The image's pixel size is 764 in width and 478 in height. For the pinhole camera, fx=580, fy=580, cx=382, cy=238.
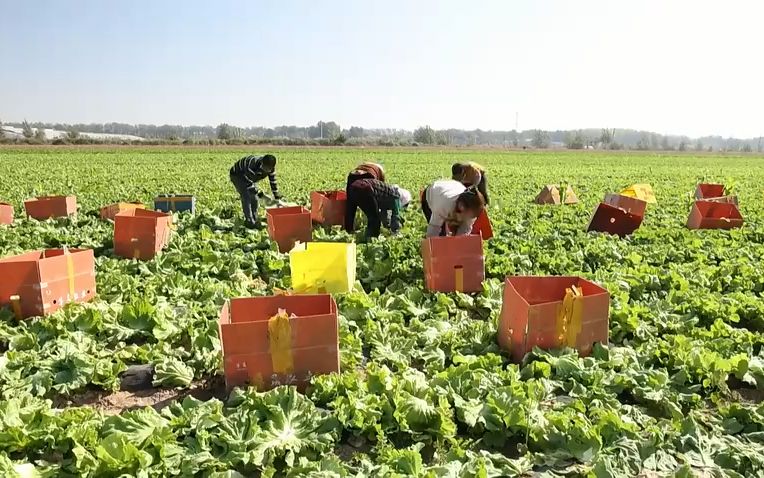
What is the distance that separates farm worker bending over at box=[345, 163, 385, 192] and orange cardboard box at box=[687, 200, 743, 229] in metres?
6.31

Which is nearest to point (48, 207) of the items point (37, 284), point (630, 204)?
point (37, 284)

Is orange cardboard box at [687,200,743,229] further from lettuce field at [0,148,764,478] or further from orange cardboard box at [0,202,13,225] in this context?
orange cardboard box at [0,202,13,225]

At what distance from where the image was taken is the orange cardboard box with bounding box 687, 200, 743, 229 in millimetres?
11195

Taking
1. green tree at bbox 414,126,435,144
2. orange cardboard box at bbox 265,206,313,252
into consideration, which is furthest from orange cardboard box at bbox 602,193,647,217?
green tree at bbox 414,126,435,144

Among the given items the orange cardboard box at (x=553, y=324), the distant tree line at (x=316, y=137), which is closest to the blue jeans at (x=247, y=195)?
the orange cardboard box at (x=553, y=324)

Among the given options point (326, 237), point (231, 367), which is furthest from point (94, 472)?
point (326, 237)

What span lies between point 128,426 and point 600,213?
359 inches

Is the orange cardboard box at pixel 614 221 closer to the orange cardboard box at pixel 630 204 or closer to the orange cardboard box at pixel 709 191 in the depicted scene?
the orange cardboard box at pixel 630 204

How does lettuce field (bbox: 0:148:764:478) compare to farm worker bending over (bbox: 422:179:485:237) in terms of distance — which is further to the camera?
farm worker bending over (bbox: 422:179:485:237)

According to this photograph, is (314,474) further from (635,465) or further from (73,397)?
(73,397)

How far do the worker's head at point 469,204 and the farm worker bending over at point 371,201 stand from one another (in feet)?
7.64

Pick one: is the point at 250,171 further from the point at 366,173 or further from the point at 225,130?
the point at 225,130

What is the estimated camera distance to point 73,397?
4.52m

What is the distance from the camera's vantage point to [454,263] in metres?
6.99
